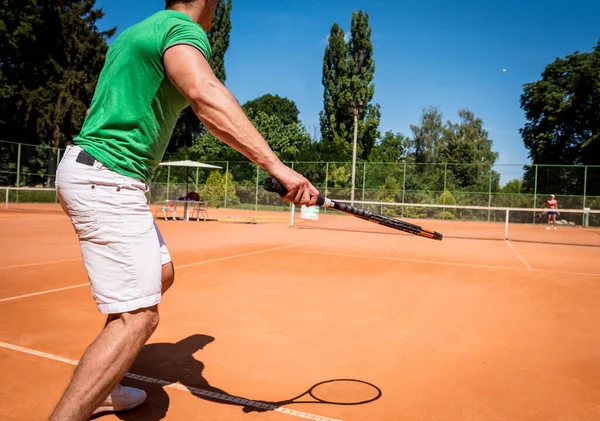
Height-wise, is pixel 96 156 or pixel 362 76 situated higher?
pixel 362 76

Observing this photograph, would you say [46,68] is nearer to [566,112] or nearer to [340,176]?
[340,176]

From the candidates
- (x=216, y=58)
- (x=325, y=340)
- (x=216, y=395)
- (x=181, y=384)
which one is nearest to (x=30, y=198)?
(x=216, y=58)

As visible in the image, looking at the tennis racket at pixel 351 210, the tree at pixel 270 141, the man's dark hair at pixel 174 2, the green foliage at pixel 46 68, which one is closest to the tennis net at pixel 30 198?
the green foliage at pixel 46 68

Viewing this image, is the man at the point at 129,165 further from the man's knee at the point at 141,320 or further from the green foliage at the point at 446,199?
the green foliage at the point at 446,199

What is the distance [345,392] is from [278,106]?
57335 mm

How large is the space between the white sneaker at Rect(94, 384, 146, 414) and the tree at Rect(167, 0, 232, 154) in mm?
41777

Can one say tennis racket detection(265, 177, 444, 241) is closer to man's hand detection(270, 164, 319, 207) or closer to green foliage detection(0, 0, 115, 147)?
man's hand detection(270, 164, 319, 207)

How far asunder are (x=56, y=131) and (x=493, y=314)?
35217 millimetres

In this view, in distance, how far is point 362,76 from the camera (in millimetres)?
40375

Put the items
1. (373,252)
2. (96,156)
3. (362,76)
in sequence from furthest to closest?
(362,76) < (373,252) < (96,156)

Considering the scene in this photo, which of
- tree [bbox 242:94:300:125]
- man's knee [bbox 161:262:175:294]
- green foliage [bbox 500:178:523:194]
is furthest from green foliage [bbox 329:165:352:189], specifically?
tree [bbox 242:94:300:125]

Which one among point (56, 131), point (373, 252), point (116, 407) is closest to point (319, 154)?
point (56, 131)

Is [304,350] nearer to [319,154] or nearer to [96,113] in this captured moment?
[96,113]

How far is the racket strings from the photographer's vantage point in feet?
8.80
